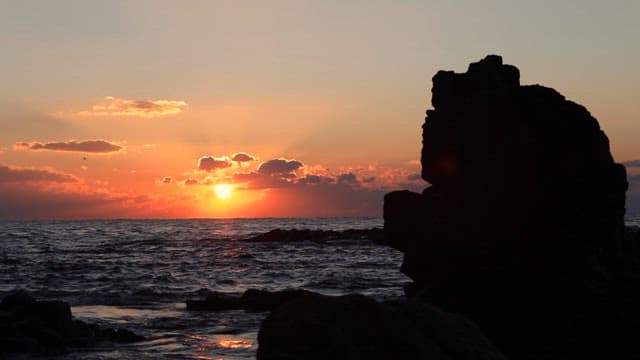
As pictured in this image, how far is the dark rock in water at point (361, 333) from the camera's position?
380 inches

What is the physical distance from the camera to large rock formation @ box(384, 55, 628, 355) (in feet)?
57.4

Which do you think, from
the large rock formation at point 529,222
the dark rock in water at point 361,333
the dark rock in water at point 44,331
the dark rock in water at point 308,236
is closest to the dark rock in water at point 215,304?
the dark rock in water at point 44,331

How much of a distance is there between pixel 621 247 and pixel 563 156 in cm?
326

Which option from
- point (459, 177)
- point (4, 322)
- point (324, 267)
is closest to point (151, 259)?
point (324, 267)

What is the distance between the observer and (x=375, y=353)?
970 cm

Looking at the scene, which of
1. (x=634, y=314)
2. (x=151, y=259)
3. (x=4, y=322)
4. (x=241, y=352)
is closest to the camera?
(x=634, y=314)

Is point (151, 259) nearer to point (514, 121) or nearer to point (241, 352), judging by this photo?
point (241, 352)

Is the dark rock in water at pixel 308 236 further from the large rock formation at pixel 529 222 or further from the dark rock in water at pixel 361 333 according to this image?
the dark rock in water at pixel 361 333

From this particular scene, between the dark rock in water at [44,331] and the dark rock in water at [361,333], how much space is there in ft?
49.5

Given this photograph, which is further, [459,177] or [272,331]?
A: [459,177]

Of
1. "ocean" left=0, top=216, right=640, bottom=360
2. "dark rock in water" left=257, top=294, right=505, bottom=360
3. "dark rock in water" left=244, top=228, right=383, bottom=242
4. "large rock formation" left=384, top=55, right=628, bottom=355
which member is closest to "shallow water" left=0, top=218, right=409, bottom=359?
"ocean" left=0, top=216, right=640, bottom=360

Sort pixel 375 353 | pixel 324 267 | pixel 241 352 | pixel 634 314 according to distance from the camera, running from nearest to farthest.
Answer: pixel 375 353 → pixel 634 314 → pixel 241 352 → pixel 324 267

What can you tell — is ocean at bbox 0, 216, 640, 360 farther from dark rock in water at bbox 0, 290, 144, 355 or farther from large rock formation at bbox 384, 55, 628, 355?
large rock formation at bbox 384, 55, 628, 355

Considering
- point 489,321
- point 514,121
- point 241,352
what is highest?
point 514,121
